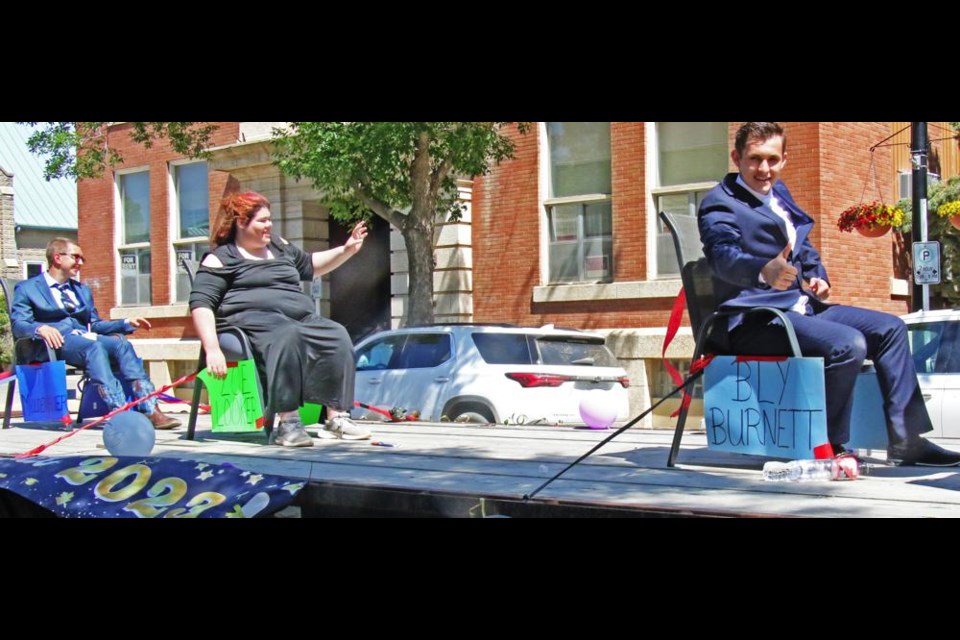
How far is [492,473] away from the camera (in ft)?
12.9

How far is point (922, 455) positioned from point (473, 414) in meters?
7.48

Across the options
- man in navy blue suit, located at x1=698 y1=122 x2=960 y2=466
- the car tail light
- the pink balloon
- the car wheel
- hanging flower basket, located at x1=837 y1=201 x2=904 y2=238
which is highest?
hanging flower basket, located at x1=837 y1=201 x2=904 y2=238

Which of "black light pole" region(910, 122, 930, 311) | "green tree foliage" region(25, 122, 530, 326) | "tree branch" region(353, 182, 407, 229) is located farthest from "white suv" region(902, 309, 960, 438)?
"tree branch" region(353, 182, 407, 229)

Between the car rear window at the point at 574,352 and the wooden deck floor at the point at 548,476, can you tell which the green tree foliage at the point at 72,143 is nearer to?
the car rear window at the point at 574,352

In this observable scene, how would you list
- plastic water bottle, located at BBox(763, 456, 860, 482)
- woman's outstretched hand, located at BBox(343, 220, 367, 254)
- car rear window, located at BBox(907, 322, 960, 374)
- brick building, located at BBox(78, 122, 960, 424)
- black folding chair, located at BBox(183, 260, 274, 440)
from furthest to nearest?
1. brick building, located at BBox(78, 122, 960, 424)
2. car rear window, located at BBox(907, 322, 960, 374)
3. woman's outstretched hand, located at BBox(343, 220, 367, 254)
4. black folding chair, located at BBox(183, 260, 274, 440)
5. plastic water bottle, located at BBox(763, 456, 860, 482)

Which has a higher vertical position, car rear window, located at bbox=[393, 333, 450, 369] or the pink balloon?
car rear window, located at bbox=[393, 333, 450, 369]

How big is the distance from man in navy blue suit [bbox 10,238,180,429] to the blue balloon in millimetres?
1841

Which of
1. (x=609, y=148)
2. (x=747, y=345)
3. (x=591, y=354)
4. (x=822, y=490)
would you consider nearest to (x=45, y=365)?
(x=747, y=345)

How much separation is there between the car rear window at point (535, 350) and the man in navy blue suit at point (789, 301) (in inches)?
280

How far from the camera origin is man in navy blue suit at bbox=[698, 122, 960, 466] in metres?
3.99

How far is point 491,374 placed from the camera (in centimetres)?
1134

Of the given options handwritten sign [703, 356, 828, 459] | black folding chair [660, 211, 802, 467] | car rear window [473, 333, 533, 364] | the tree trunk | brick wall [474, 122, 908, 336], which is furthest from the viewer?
brick wall [474, 122, 908, 336]

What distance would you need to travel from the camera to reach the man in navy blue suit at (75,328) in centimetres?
686

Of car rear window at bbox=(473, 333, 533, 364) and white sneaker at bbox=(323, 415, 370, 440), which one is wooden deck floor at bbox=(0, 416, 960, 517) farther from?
car rear window at bbox=(473, 333, 533, 364)
